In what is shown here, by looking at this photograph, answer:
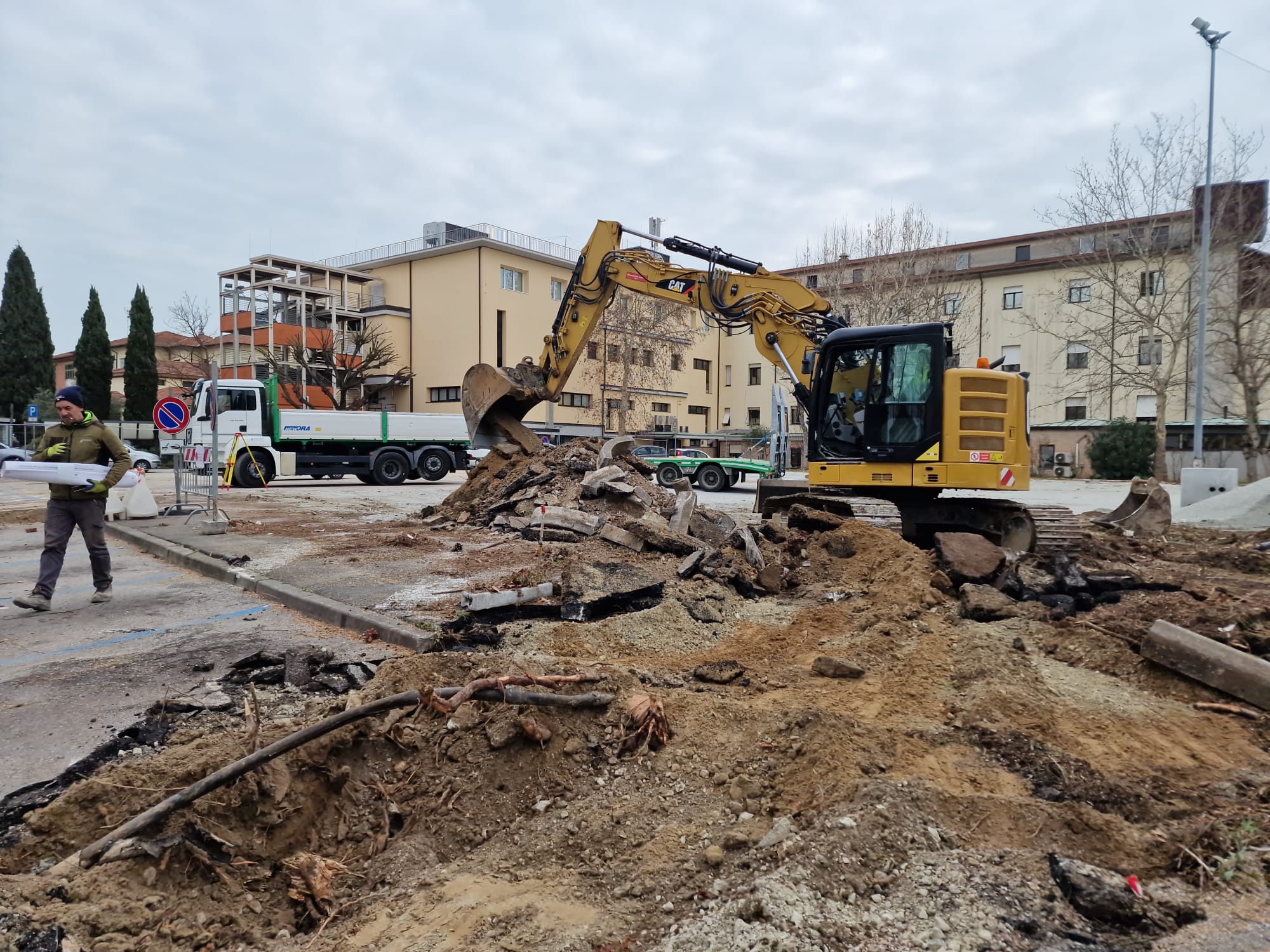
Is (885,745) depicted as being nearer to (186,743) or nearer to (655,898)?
(655,898)

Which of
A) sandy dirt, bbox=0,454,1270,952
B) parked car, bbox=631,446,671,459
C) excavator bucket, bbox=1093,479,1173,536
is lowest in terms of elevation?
sandy dirt, bbox=0,454,1270,952

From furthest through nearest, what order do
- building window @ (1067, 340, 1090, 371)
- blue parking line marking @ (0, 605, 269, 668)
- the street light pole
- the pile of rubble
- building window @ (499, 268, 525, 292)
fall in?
building window @ (499, 268, 525, 292)
building window @ (1067, 340, 1090, 371)
the street light pole
the pile of rubble
blue parking line marking @ (0, 605, 269, 668)

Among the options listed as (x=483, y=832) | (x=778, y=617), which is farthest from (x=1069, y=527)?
(x=483, y=832)

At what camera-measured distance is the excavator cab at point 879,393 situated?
31.1 feet

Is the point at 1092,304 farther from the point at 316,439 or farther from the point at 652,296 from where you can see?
the point at 316,439

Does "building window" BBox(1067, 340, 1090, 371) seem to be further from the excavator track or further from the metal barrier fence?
the metal barrier fence

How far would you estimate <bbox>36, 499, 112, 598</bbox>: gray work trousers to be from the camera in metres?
6.87

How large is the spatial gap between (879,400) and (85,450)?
8.77 m

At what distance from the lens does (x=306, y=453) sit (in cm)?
2428

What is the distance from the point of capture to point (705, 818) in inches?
122

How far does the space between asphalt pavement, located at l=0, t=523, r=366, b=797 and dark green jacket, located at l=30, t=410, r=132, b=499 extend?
1.16m

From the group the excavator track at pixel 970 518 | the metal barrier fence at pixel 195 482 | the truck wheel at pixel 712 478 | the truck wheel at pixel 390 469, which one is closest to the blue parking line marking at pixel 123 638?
the metal barrier fence at pixel 195 482

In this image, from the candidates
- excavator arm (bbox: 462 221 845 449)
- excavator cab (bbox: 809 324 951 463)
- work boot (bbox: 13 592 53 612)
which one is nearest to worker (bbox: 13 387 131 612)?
work boot (bbox: 13 592 53 612)

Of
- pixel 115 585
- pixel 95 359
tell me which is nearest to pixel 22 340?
pixel 95 359
